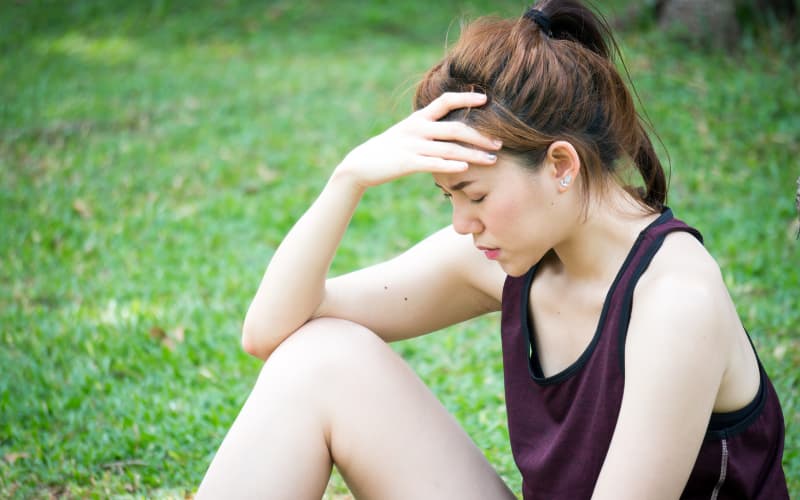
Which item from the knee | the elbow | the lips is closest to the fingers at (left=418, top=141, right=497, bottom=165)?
the lips

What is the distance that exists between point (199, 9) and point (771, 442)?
9.87 meters

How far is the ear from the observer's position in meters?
2.14

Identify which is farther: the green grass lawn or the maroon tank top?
the green grass lawn

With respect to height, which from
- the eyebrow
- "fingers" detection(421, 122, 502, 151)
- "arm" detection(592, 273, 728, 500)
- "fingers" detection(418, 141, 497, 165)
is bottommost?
"arm" detection(592, 273, 728, 500)

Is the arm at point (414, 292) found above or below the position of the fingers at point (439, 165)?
below

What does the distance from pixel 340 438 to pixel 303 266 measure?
1.49 feet

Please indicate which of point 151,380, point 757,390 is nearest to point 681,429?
point 757,390

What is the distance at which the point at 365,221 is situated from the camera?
5.79 meters

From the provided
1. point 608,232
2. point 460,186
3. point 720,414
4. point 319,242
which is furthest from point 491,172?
point 720,414

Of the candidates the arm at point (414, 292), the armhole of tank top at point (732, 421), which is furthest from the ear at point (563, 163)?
the armhole of tank top at point (732, 421)

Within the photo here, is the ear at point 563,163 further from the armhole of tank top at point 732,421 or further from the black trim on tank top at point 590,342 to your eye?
the armhole of tank top at point 732,421

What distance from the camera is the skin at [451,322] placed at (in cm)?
196

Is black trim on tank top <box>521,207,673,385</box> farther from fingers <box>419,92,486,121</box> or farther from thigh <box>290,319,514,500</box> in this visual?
fingers <box>419,92,486,121</box>

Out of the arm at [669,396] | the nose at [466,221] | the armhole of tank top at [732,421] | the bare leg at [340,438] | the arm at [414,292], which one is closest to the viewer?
the arm at [669,396]
